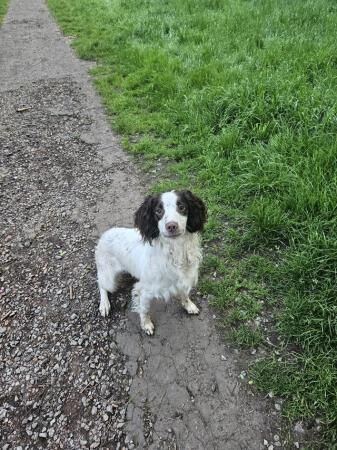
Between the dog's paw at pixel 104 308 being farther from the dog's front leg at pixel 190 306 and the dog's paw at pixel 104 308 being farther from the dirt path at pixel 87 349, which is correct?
the dog's front leg at pixel 190 306

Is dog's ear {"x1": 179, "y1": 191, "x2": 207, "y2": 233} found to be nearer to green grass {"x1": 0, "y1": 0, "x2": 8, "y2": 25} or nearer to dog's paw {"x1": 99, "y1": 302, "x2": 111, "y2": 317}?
dog's paw {"x1": 99, "y1": 302, "x2": 111, "y2": 317}

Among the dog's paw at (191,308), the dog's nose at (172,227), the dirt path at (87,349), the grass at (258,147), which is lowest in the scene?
the dirt path at (87,349)

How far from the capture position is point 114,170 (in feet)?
16.2

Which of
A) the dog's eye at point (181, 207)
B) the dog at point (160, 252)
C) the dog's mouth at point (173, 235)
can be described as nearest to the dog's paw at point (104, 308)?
the dog at point (160, 252)

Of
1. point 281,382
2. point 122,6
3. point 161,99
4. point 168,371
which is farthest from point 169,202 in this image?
point 122,6

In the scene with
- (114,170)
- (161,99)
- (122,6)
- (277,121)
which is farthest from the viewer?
(122,6)

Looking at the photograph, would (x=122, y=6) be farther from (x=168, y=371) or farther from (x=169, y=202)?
(x=168, y=371)

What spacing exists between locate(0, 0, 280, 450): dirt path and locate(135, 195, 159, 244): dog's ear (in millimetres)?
845

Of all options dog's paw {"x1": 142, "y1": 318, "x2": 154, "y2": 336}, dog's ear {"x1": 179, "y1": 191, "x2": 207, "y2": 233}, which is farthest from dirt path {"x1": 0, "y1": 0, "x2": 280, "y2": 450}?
dog's ear {"x1": 179, "y1": 191, "x2": 207, "y2": 233}

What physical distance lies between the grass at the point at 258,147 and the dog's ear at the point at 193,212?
2.53ft

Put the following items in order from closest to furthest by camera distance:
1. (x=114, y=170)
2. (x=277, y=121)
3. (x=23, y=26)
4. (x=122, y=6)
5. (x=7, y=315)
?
(x=7, y=315) < (x=277, y=121) < (x=114, y=170) < (x=122, y=6) < (x=23, y=26)

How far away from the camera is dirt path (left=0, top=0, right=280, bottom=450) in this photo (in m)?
2.42

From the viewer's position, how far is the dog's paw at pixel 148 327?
116 inches

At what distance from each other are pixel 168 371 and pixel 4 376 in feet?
Answer: 4.06
